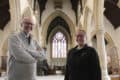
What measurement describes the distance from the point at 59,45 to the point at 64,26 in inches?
107

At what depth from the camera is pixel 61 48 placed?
30984 mm

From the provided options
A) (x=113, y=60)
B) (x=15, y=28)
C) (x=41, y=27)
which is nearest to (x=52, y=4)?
(x=41, y=27)

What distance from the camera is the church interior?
13586mm

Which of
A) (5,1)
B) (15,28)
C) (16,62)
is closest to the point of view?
(16,62)

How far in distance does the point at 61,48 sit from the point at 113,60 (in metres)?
13.1

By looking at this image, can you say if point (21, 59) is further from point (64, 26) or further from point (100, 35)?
point (64, 26)

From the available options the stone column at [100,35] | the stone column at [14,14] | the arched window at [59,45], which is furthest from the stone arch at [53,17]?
the stone column at [14,14]

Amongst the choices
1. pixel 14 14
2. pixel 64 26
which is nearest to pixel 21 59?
pixel 14 14

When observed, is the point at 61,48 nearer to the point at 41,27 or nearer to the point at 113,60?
the point at 41,27

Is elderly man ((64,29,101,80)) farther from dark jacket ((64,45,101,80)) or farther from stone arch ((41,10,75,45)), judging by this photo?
stone arch ((41,10,75,45))

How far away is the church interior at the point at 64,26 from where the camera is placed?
44.6ft

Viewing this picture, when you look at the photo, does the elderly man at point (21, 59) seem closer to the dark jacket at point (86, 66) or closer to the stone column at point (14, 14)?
the dark jacket at point (86, 66)

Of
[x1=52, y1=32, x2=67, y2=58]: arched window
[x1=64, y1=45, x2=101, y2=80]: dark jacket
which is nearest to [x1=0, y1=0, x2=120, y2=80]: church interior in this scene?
[x1=52, y1=32, x2=67, y2=58]: arched window

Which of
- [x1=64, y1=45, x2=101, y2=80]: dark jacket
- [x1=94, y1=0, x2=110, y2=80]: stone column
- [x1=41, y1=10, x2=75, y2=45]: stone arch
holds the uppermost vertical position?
[x1=41, y1=10, x2=75, y2=45]: stone arch
